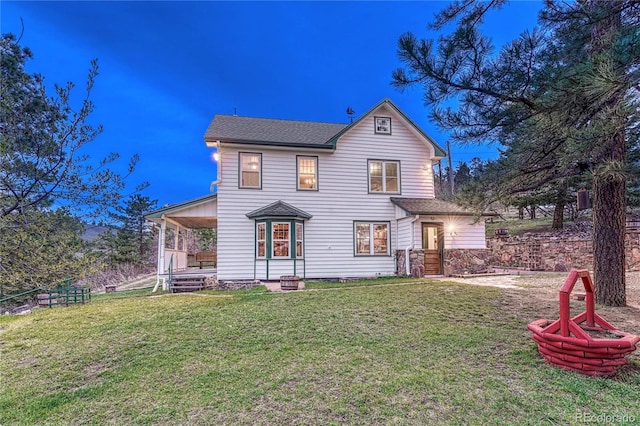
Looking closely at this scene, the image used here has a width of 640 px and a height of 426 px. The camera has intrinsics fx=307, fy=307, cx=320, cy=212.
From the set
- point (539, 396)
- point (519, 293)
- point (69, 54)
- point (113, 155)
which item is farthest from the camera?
point (69, 54)

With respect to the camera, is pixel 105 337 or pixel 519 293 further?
pixel 519 293

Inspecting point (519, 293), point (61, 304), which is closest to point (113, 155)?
point (61, 304)

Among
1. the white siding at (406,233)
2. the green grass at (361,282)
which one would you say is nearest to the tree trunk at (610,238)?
the green grass at (361,282)

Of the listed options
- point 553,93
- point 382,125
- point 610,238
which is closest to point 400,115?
point 382,125

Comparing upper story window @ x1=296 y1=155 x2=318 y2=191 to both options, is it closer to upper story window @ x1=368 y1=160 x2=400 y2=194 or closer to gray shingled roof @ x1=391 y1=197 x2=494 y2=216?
upper story window @ x1=368 y1=160 x2=400 y2=194

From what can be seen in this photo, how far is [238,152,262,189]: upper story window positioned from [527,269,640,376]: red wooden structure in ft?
32.5

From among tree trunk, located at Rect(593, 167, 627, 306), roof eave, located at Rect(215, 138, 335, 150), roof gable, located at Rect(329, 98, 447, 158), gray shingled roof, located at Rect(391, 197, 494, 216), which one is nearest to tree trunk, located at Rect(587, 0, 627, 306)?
tree trunk, located at Rect(593, 167, 627, 306)

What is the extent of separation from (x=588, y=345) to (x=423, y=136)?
11.1m

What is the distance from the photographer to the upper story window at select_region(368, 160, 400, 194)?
42.5 feet

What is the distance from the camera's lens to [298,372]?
357cm

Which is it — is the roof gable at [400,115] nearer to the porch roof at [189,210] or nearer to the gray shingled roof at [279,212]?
the gray shingled roof at [279,212]

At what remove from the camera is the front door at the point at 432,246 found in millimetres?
12328

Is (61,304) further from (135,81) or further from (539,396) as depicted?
(135,81)

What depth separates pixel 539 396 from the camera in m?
2.90
